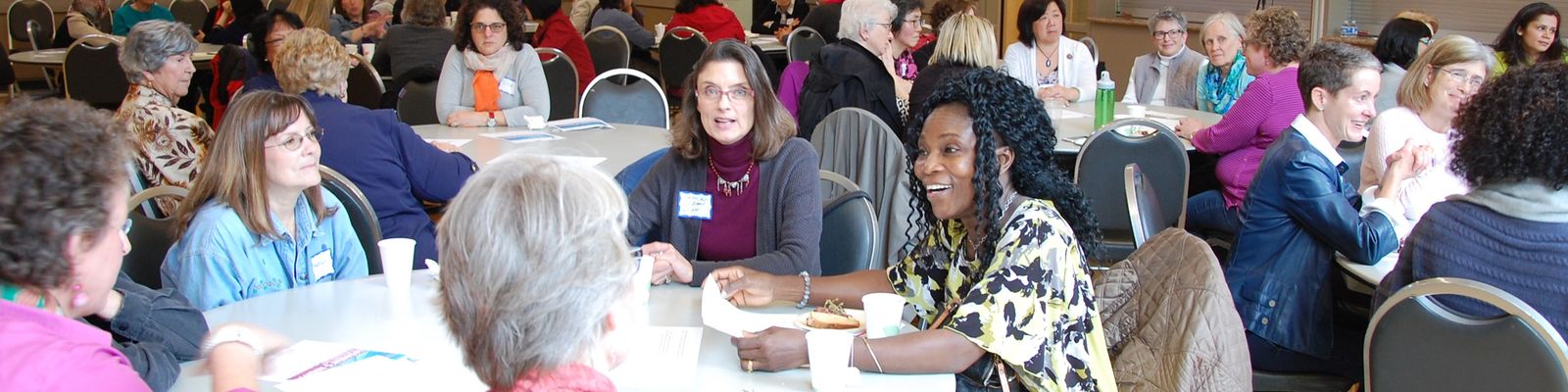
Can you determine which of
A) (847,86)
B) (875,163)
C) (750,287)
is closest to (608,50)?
(847,86)

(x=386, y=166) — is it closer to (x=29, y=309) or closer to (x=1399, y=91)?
(x=29, y=309)

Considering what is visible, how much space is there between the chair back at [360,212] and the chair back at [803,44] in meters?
5.26

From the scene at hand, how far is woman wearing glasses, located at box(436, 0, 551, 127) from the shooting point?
16.4 feet

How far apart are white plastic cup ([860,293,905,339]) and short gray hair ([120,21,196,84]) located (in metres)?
3.03

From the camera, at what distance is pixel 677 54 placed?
304 inches

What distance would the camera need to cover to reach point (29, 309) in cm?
139

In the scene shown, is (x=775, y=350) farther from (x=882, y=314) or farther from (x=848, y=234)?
(x=848, y=234)

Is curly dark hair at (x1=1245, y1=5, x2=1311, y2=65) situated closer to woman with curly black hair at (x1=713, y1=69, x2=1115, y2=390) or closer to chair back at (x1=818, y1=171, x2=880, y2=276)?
chair back at (x1=818, y1=171, x2=880, y2=276)

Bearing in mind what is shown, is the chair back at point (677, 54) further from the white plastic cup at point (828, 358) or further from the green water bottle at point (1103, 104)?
the white plastic cup at point (828, 358)

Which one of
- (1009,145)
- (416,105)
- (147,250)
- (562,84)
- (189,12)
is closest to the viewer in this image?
(1009,145)

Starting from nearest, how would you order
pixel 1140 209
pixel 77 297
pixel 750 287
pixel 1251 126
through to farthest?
pixel 77 297
pixel 750 287
pixel 1140 209
pixel 1251 126

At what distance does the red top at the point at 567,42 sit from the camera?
6844 millimetres

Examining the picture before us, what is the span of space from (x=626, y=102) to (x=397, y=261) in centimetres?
276

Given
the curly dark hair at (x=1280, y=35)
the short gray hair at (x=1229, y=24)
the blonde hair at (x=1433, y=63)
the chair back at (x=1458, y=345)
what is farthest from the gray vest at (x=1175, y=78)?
the chair back at (x=1458, y=345)
